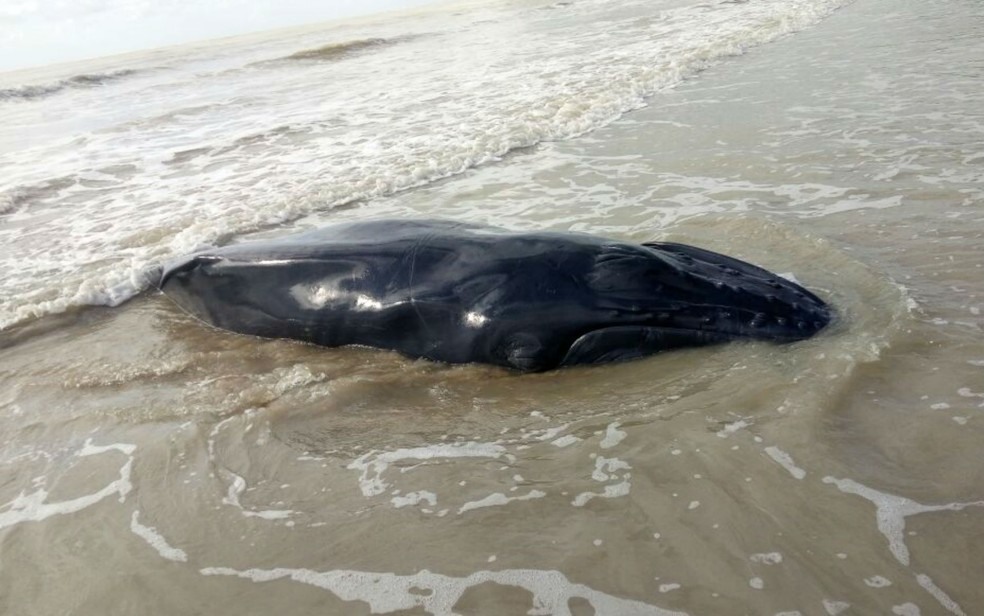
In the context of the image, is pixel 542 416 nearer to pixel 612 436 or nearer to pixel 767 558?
pixel 612 436

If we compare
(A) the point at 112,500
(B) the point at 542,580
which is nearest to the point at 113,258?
(A) the point at 112,500

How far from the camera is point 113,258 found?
6.73m

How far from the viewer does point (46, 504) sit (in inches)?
134

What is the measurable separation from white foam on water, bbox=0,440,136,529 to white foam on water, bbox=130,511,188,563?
236 mm

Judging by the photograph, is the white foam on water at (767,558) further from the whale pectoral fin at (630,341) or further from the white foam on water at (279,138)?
the white foam on water at (279,138)

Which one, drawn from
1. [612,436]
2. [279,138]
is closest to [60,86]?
[279,138]

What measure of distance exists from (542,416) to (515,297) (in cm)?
74

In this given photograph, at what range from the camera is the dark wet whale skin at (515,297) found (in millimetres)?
4059

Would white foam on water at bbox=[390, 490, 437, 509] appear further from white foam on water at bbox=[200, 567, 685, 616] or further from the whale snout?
the whale snout

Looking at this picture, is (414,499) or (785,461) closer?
(785,461)

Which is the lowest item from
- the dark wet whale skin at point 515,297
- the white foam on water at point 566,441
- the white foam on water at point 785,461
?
the white foam on water at point 566,441

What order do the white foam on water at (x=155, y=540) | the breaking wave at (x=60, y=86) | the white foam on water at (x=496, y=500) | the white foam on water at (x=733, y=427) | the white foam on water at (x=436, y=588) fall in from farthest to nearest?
the breaking wave at (x=60, y=86), the white foam on water at (x=733, y=427), the white foam on water at (x=496, y=500), the white foam on water at (x=155, y=540), the white foam on water at (x=436, y=588)

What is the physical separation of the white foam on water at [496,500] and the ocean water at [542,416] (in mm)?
13

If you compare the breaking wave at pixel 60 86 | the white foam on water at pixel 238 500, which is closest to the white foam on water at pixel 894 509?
the white foam on water at pixel 238 500
